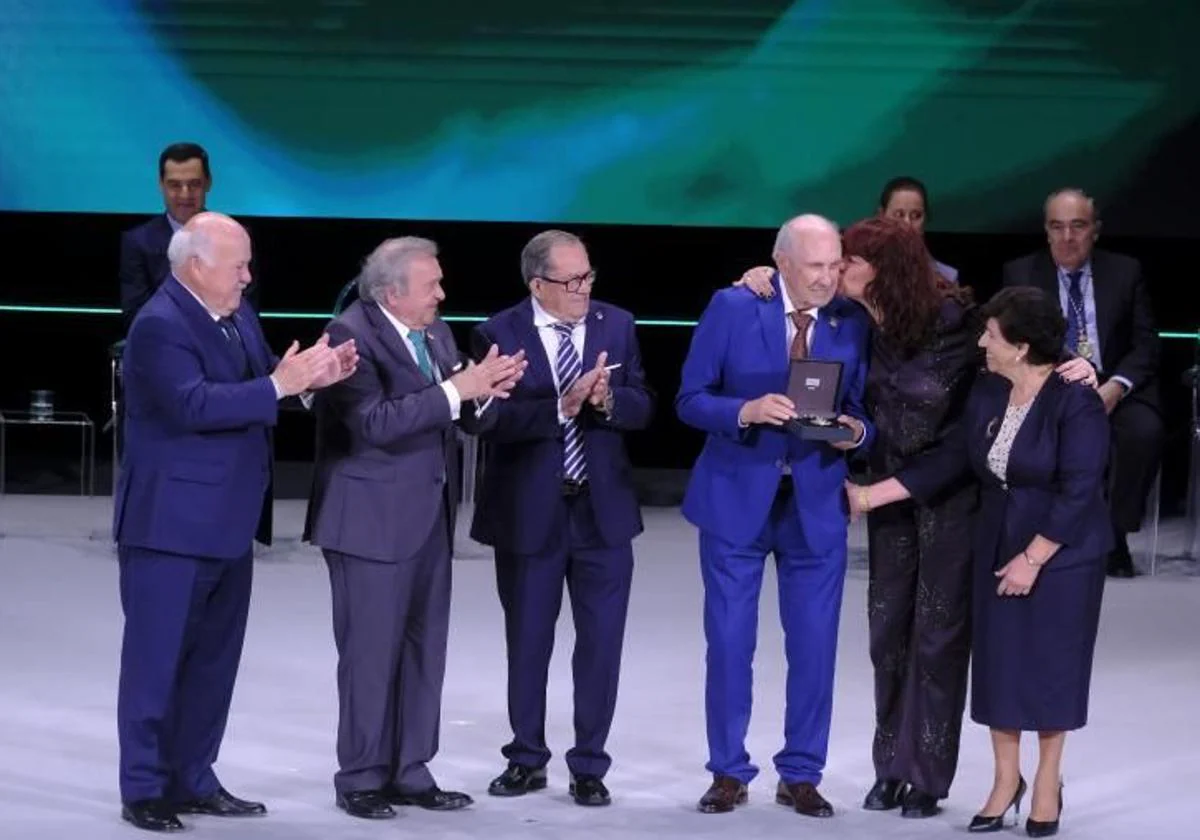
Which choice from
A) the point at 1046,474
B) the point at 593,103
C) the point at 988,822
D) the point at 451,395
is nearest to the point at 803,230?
the point at 1046,474

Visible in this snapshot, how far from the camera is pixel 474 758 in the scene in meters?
6.29

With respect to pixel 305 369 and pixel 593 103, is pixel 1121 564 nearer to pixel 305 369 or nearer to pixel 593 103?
pixel 593 103

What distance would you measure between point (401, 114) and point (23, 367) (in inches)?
89.1

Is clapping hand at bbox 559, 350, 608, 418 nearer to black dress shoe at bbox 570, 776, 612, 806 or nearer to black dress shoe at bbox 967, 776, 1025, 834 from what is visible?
black dress shoe at bbox 570, 776, 612, 806

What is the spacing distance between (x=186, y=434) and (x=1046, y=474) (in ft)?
6.52

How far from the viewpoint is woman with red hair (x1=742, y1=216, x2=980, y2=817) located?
5738 millimetres

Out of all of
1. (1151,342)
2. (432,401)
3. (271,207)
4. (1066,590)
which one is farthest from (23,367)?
(1066,590)

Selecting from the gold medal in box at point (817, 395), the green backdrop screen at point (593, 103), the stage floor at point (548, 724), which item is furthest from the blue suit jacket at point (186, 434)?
the green backdrop screen at point (593, 103)

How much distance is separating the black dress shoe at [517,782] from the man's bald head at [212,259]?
1.39 meters

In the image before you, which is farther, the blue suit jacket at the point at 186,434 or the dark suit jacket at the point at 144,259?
the dark suit jacket at the point at 144,259

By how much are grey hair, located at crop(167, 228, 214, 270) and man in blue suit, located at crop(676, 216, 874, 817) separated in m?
1.24

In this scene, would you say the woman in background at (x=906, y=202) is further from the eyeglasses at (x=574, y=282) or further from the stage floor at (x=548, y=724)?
the eyeglasses at (x=574, y=282)

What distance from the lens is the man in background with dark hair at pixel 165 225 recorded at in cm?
854

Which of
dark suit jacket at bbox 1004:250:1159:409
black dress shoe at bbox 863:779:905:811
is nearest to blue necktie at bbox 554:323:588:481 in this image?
black dress shoe at bbox 863:779:905:811
